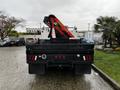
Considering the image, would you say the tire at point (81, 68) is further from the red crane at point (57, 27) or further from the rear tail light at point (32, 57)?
the red crane at point (57, 27)

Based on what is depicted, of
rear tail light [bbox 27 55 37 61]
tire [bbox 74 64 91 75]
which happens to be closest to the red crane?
tire [bbox 74 64 91 75]

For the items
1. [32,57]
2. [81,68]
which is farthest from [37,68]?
[81,68]

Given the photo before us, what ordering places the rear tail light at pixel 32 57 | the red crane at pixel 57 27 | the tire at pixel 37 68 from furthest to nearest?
the red crane at pixel 57 27
the tire at pixel 37 68
the rear tail light at pixel 32 57

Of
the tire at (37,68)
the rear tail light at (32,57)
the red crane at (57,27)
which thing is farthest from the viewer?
the red crane at (57,27)

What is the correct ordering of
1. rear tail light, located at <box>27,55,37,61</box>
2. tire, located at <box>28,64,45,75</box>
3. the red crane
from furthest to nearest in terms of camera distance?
the red crane < tire, located at <box>28,64,45,75</box> < rear tail light, located at <box>27,55,37,61</box>

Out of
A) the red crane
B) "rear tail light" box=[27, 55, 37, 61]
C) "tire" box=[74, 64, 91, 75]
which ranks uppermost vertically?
the red crane

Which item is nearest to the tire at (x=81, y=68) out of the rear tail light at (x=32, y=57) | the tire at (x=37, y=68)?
the tire at (x=37, y=68)

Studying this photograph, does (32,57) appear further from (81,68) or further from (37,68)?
(81,68)

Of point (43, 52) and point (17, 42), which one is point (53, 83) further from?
point (17, 42)

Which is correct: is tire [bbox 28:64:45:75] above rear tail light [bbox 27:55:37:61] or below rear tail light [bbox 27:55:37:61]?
below

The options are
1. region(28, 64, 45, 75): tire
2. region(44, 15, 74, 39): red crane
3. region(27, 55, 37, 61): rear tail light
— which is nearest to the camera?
region(27, 55, 37, 61): rear tail light

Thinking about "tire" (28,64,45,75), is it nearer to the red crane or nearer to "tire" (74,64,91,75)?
"tire" (74,64,91,75)

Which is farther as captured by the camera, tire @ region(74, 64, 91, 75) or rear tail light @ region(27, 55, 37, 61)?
tire @ region(74, 64, 91, 75)

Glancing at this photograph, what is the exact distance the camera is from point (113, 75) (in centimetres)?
811
